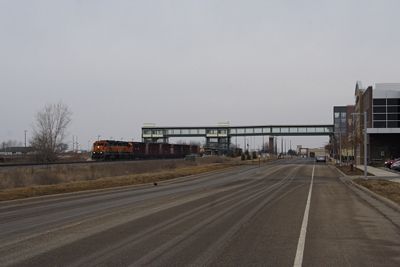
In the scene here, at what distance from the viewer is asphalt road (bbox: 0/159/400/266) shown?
9.11 metres

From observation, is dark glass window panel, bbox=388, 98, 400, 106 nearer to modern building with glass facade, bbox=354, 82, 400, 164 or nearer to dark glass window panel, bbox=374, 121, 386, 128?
modern building with glass facade, bbox=354, 82, 400, 164

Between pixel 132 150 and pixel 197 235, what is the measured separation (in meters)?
77.6

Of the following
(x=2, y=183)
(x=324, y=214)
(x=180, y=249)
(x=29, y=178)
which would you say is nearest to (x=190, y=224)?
(x=180, y=249)

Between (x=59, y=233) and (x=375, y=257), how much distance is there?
22.6ft

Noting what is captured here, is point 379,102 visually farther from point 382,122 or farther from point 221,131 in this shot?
point 221,131

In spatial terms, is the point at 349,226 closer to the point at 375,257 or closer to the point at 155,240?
the point at 375,257

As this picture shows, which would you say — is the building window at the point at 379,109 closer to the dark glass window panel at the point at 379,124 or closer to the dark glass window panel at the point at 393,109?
the dark glass window panel at the point at 393,109

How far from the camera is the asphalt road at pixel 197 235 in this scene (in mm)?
9109

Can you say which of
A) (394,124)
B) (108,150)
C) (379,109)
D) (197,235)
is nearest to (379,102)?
(379,109)

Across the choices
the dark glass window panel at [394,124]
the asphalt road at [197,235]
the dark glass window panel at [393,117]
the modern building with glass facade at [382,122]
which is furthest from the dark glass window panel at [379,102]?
the asphalt road at [197,235]

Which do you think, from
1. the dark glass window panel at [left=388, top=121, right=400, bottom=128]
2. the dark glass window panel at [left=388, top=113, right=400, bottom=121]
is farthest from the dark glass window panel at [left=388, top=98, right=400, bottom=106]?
the dark glass window panel at [left=388, top=121, right=400, bottom=128]

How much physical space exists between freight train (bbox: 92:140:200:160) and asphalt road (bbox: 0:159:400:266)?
59203 millimetres

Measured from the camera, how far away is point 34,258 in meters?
9.11

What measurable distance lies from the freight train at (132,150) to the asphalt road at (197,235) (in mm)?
59203
